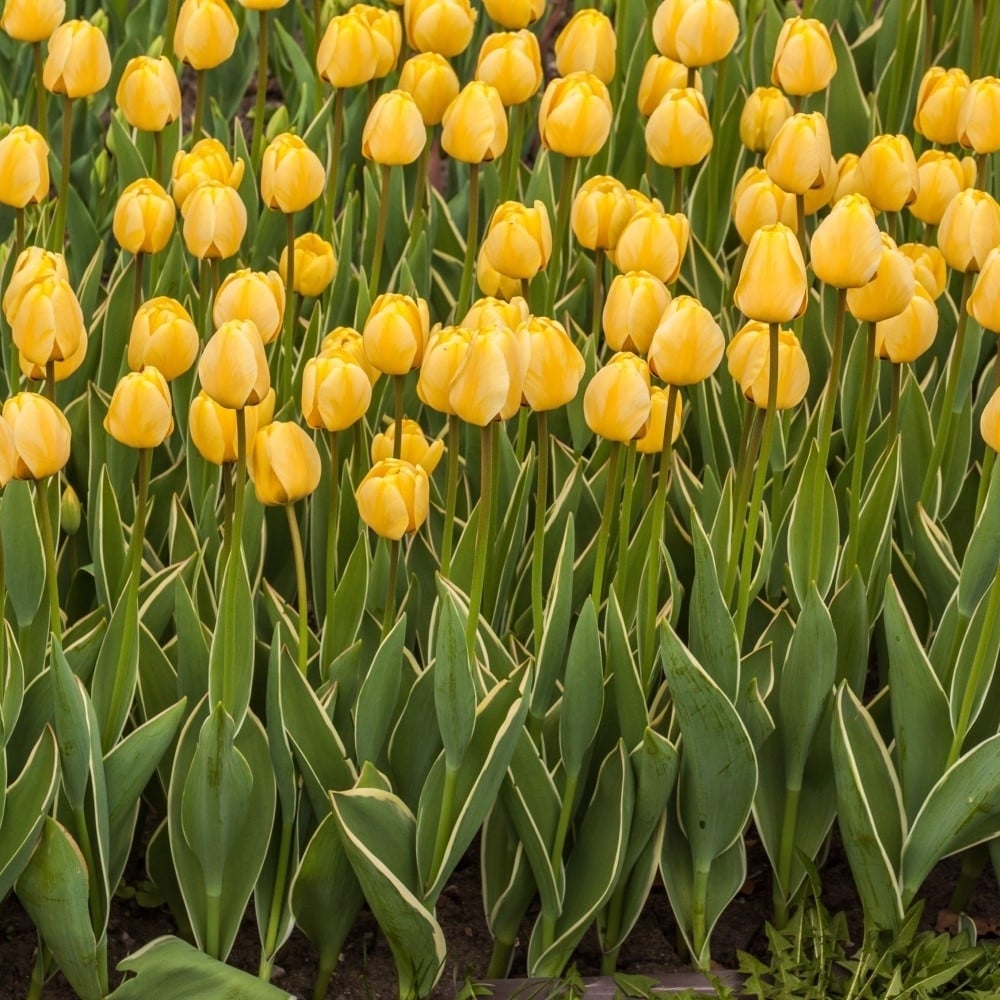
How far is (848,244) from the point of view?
1.70m

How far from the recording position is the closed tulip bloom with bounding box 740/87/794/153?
2486 millimetres

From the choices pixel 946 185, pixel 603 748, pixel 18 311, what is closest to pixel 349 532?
pixel 603 748

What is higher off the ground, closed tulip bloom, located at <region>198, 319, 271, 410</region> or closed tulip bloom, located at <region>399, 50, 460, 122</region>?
closed tulip bloom, located at <region>399, 50, 460, 122</region>

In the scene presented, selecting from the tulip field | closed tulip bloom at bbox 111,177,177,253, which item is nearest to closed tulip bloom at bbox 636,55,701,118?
the tulip field

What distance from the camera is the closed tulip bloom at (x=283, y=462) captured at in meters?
1.79

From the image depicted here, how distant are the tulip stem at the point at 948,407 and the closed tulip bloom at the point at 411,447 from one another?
0.67m

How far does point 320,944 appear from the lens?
2.00 m

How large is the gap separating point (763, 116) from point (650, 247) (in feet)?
2.41

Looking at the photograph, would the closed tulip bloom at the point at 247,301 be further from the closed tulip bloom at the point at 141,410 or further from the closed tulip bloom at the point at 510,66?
the closed tulip bloom at the point at 510,66

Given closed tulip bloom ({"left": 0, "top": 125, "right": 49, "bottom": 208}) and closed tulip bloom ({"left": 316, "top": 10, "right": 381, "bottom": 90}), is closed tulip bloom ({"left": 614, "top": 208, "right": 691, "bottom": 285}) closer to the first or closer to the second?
closed tulip bloom ({"left": 316, "top": 10, "right": 381, "bottom": 90})

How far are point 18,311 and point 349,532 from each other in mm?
590

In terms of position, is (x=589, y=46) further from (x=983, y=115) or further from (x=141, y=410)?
(x=141, y=410)

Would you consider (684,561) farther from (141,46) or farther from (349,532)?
(141,46)

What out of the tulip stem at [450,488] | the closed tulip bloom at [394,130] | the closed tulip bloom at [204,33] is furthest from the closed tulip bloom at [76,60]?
the tulip stem at [450,488]
